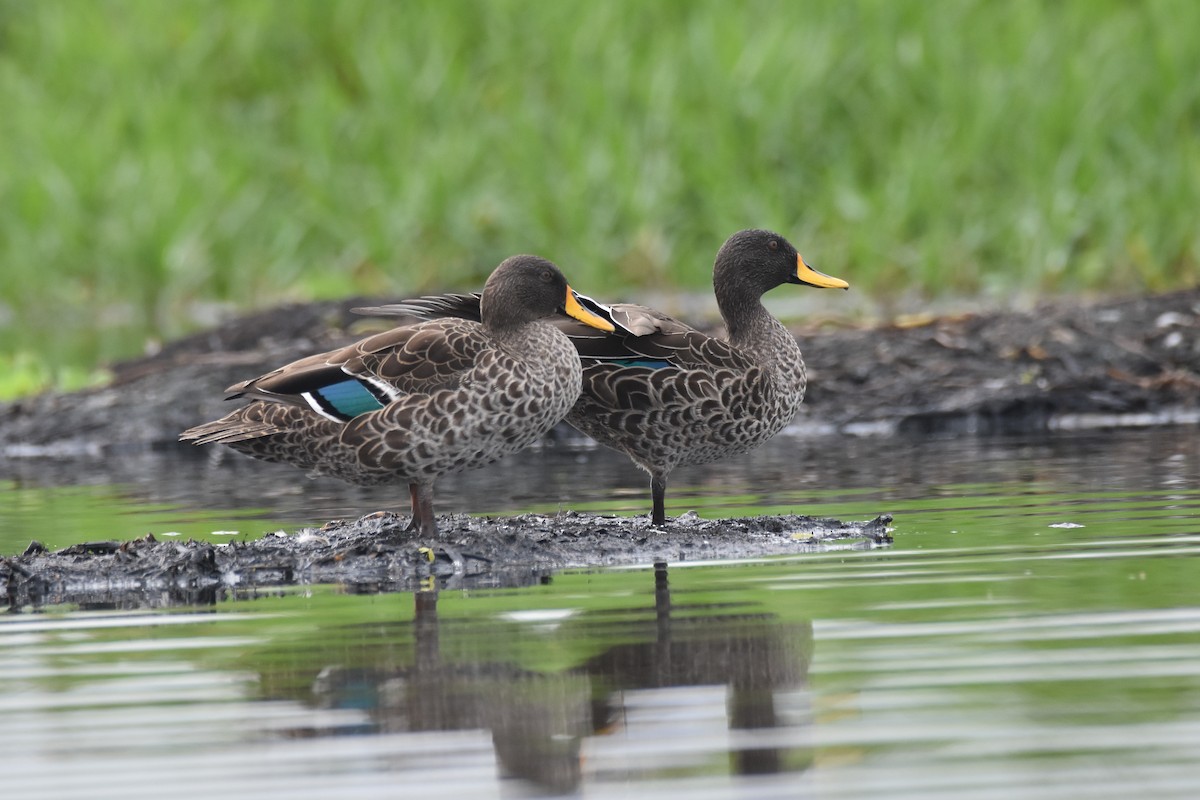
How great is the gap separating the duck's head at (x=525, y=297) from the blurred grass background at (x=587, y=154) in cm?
819

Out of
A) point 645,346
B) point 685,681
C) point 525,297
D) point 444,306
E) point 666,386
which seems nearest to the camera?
point 685,681

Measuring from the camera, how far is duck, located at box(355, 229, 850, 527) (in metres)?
8.37

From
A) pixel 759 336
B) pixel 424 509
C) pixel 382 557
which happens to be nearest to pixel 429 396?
pixel 424 509

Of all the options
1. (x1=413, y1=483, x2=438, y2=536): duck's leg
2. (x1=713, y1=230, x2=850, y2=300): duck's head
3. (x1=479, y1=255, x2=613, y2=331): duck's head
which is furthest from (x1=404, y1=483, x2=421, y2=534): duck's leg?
(x1=713, y1=230, x2=850, y2=300): duck's head

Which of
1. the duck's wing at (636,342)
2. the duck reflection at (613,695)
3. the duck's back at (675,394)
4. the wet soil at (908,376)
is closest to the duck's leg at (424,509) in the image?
the duck's wing at (636,342)

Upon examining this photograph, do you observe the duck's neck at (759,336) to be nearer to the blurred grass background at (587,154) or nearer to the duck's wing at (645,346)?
the duck's wing at (645,346)

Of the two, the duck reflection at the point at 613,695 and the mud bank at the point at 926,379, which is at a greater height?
the mud bank at the point at 926,379

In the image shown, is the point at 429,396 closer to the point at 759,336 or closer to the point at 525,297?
the point at 525,297

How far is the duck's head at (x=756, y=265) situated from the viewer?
906 cm

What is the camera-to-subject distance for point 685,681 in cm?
518

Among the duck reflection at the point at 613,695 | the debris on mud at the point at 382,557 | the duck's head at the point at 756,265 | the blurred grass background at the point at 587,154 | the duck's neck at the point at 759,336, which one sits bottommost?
the duck reflection at the point at 613,695

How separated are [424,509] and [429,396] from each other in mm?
441

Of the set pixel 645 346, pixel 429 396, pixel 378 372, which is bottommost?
pixel 429 396

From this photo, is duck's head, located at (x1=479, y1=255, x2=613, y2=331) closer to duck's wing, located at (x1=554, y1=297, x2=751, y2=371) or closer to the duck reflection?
duck's wing, located at (x1=554, y1=297, x2=751, y2=371)
